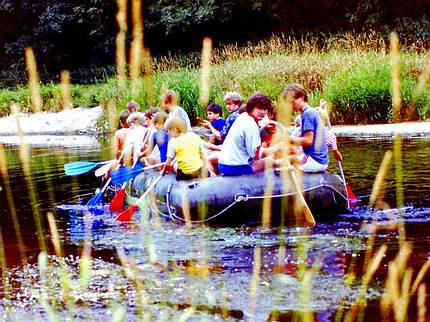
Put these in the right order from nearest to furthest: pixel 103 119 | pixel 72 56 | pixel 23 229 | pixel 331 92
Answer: pixel 23 229, pixel 331 92, pixel 103 119, pixel 72 56

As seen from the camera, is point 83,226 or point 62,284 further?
point 83,226

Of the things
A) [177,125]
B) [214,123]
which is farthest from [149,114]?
[177,125]

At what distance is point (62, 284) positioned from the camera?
6.59 meters

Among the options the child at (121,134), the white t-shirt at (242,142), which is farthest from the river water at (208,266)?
the child at (121,134)

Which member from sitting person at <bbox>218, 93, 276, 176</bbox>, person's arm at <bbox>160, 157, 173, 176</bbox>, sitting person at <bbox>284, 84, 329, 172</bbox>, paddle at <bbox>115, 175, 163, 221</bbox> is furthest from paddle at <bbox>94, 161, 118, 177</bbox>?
sitting person at <bbox>284, 84, 329, 172</bbox>

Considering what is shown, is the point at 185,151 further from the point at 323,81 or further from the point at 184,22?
the point at 184,22

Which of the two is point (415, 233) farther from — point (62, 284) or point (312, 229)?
point (62, 284)

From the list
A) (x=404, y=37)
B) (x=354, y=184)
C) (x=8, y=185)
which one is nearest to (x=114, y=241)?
(x=354, y=184)

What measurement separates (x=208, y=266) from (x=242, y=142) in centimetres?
205

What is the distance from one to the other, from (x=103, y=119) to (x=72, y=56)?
15716 millimetres

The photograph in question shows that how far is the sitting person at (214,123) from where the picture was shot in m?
10.7

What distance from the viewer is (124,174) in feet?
34.7

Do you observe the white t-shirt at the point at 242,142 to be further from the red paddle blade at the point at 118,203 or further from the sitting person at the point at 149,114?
the sitting person at the point at 149,114

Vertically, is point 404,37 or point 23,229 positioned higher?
point 404,37
